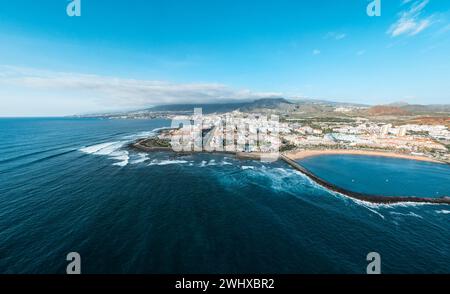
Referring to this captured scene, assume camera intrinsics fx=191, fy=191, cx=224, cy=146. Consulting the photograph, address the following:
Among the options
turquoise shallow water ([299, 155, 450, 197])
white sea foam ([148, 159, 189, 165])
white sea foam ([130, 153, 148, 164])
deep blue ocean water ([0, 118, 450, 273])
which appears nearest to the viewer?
deep blue ocean water ([0, 118, 450, 273])

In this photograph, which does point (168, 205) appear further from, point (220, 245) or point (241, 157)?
point (241, 157)

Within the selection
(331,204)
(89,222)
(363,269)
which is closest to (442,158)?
(331,204)

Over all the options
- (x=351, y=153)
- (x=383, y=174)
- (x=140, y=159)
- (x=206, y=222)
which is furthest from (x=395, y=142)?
(x=140, y=159)

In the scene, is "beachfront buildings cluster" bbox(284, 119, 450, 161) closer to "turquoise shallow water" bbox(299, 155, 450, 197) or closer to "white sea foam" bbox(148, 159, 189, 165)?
"turquoise shallow water" bbox(299, 155, 450, 197)

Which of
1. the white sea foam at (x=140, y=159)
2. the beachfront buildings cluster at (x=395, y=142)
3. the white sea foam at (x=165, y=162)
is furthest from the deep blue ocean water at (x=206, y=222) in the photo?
the beachfront buildings cluster at (x=395, y=142)

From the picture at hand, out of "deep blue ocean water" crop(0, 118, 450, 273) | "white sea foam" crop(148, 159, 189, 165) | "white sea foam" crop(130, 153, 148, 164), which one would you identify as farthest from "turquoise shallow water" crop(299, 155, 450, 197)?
"white sea foam" crop(130, 153, 148, 164)

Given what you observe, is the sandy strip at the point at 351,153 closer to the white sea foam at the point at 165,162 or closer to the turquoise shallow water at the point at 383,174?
the turquoise shallow water at the point at 383,174

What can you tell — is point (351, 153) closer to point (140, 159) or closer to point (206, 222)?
point (206, 222)

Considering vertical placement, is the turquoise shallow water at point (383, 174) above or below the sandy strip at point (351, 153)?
below
